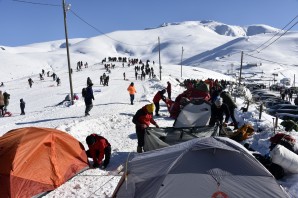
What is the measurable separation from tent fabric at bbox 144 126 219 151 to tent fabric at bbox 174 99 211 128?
2.47 metres

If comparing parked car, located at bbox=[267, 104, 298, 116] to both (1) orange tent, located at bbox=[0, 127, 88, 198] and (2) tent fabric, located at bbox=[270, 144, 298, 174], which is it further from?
(1) orange tent, located at bbox=[0, 127, 88, 198]

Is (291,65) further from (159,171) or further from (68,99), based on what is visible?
(159,171)

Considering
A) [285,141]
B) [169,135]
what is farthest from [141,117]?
[285,141]

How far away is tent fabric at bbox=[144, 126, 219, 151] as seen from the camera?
9.66 m

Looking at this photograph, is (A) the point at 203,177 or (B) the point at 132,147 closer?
(A) the point at 203,177

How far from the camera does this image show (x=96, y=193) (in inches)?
302

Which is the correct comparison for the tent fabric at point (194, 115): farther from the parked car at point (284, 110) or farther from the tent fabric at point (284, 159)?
the parked car at point (284, 110)

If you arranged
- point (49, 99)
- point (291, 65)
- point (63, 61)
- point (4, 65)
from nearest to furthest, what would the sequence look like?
point (49, 99) < point (4, 65) < point (63, 61) < point (291, 65)

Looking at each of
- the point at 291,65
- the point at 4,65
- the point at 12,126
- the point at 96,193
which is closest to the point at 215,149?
the point at 96,193

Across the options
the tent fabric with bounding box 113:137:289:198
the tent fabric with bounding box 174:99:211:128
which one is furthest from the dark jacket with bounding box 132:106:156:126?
the tent fabric with bounding box 113:137:289:198

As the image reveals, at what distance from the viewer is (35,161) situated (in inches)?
307

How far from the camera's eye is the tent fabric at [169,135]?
9656mm

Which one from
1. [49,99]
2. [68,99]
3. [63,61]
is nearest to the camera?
[68,99]

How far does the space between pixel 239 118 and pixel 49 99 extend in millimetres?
18811
